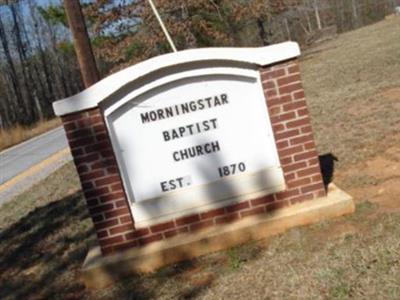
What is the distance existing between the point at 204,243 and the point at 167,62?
1.57 m

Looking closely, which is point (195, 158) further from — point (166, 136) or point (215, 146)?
point (166, 136)

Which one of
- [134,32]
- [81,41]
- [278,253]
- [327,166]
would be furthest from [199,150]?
[134,32]

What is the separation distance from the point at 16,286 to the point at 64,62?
228 feet

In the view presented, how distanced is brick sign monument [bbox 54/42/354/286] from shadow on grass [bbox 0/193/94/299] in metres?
0.62

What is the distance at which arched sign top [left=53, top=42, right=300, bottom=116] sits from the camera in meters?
4.87

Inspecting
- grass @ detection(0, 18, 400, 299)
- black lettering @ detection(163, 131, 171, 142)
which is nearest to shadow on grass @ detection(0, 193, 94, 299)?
grass @ detection(0, 18, 400, 299)

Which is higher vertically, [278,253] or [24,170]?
[278,253]

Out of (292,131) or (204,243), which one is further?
(292,131)

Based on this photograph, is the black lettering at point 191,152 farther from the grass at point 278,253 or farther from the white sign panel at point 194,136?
the grass at point 278,253

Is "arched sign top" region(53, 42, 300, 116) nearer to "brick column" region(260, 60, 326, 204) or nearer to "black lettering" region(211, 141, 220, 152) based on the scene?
"brick column" region(260, 60, 326, 204)

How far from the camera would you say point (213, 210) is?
511cm

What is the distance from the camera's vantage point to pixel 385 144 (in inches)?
271

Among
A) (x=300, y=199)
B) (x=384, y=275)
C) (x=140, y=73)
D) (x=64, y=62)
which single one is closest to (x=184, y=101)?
(x=140, y=73)

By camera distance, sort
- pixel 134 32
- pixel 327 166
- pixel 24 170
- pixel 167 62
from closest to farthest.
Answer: pixel 167 62 → pixel 327 166 → pixel 24 170 → pixel 134 32
